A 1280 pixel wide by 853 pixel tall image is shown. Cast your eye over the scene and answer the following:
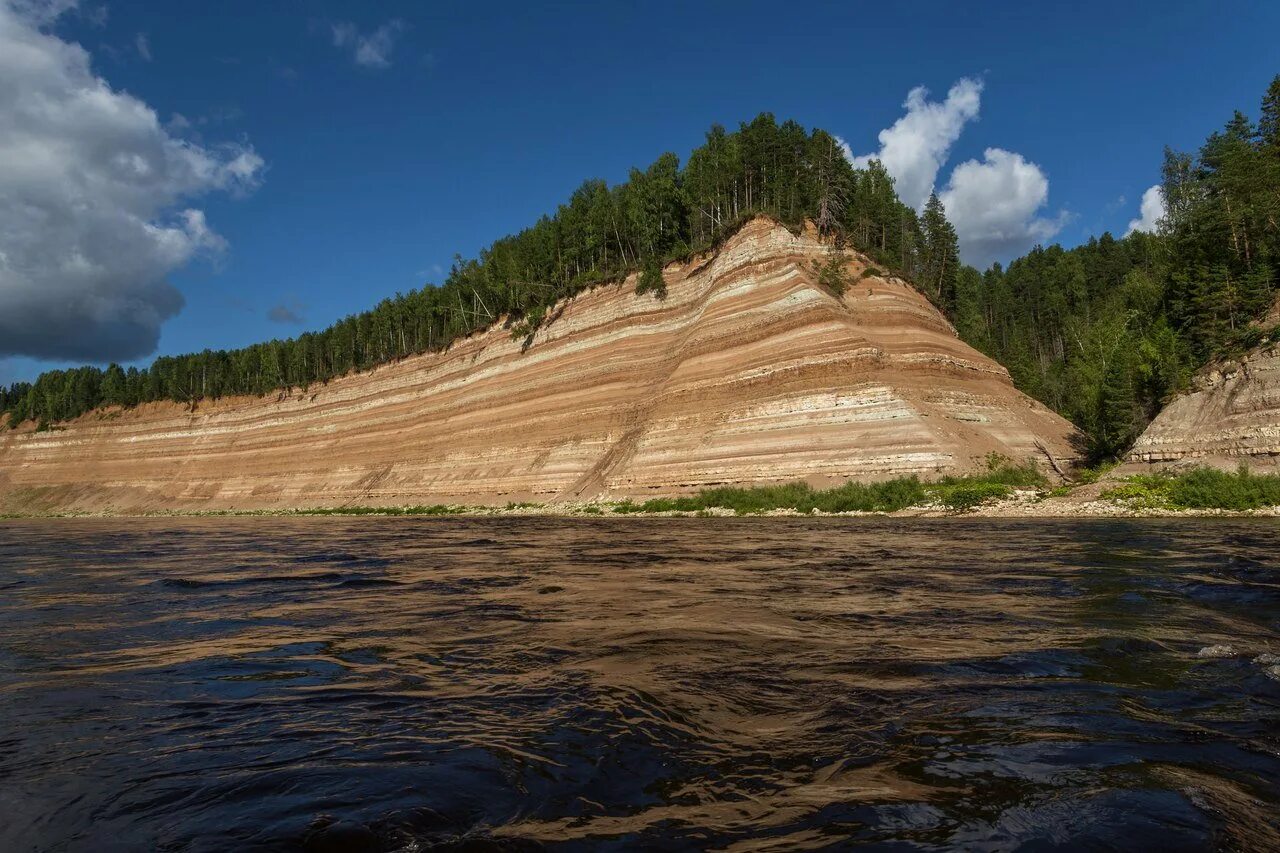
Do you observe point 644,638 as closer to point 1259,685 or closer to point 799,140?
point 1259,685

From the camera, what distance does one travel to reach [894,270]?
46.6 meters

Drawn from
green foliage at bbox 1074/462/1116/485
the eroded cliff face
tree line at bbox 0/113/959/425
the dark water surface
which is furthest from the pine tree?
the dark water surface

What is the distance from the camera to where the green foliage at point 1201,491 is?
24.0 metres

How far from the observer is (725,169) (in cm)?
5456

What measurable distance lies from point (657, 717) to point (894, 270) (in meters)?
47.8

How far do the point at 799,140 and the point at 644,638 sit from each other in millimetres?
54221

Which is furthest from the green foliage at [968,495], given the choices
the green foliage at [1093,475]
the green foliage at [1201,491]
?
the green foliage at [1093,475]

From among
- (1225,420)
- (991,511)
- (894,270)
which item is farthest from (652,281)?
(1225,420)

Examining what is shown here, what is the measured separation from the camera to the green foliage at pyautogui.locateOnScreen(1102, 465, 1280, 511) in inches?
946

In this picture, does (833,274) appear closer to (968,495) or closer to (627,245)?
(968,495)

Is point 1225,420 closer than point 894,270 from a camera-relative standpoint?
Yes

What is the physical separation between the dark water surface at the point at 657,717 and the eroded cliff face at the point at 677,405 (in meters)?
24.6

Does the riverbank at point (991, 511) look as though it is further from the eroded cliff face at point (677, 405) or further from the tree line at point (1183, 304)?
the tree line at point (1183, 304)

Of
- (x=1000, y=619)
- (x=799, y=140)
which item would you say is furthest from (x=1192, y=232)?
(x=1000, y=619)
